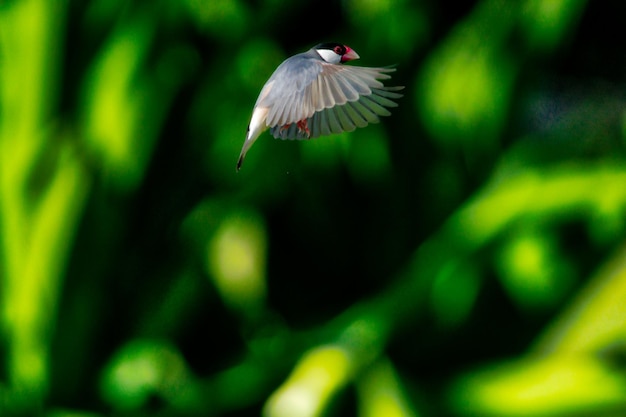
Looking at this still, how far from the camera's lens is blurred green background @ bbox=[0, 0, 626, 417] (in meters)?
1.14

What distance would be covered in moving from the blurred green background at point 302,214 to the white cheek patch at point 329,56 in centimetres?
30

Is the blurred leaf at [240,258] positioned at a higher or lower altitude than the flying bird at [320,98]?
lower

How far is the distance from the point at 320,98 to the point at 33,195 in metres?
0.68

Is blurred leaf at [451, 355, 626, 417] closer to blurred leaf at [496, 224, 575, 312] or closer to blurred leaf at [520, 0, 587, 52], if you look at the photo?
blurred leaf at [496, 224, 575, 312]

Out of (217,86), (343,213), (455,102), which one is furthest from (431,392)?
→ (217,86)

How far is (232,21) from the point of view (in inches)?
48.2

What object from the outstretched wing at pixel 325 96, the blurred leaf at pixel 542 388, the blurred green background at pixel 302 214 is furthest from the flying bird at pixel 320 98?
the blurred leaf at pixel 542 388

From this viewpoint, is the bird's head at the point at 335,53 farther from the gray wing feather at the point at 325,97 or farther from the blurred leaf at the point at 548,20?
the blurred leaf at the point at 548,20

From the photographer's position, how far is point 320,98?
0.72 metres

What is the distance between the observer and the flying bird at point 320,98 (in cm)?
72

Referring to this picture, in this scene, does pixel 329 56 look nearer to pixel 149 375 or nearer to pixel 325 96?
pixel 325 96

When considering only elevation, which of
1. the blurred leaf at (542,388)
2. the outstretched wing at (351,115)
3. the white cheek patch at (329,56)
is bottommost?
the blurred leaf at (542,388)

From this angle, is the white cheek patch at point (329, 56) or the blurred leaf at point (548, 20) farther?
the blurred leaf at point (548, 20)

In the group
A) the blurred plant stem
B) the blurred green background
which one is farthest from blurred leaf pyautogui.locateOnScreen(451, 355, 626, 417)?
the blurred plant stem
